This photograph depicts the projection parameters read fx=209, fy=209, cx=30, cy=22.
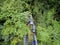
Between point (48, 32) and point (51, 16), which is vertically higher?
point (51, 16)

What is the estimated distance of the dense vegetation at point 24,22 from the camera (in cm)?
338

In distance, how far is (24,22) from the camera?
339cm

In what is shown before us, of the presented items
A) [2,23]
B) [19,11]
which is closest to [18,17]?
[19,11]

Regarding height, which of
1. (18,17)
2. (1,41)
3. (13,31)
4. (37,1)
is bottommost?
(1,41)

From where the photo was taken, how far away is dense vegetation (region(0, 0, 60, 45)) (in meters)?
3.38

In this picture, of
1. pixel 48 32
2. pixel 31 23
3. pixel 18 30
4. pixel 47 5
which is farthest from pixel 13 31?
pixel 47 5

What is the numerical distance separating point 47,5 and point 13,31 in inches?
33.9

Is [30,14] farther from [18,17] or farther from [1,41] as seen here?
[1,41]

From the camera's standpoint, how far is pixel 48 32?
11.3ft

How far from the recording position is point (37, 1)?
3805mm

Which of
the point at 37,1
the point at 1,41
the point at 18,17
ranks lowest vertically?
the point at 1,41

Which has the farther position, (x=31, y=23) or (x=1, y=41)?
(x=1, y=41)

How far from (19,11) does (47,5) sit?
623 mm

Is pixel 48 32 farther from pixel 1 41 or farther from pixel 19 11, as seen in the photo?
pixel 1 41
